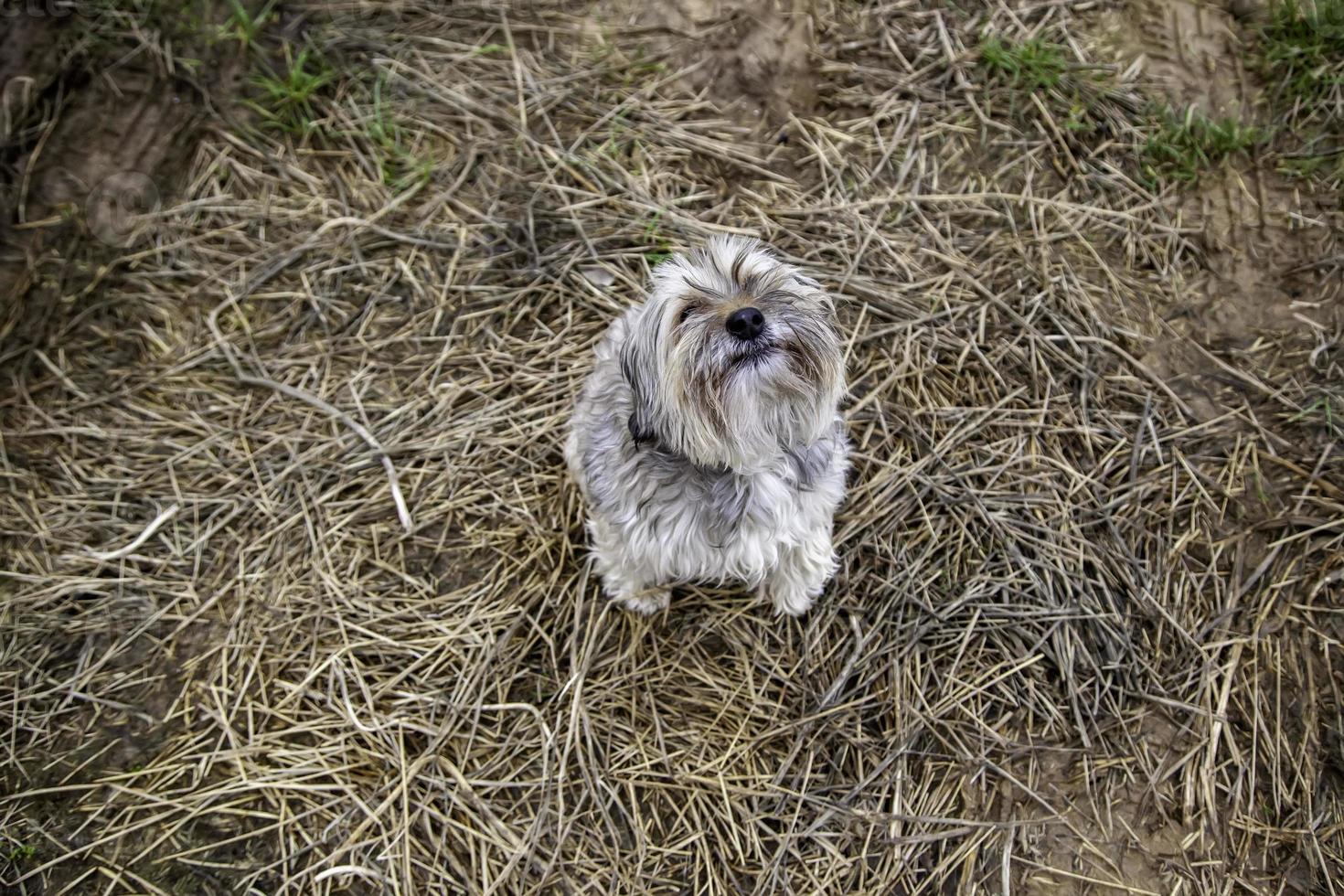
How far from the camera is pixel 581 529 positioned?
4246 mm

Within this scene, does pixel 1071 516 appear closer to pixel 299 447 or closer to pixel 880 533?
pixel 880 533

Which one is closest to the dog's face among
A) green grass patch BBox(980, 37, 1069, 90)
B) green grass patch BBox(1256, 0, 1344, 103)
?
green grass patch BBox(980, 37, 1069, 90)

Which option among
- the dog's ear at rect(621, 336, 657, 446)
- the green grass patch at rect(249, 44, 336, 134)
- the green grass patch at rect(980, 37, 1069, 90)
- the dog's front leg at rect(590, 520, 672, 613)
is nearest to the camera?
the dog's ear at rect(621, 336, 657, 446)

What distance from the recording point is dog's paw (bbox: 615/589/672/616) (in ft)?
13.1

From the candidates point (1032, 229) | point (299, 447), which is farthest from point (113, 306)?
point (1032, 229)

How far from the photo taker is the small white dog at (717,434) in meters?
2.91

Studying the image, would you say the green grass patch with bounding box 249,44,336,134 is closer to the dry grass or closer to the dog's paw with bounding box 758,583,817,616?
the dry grass

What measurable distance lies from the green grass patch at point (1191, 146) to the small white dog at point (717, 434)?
2.75 m

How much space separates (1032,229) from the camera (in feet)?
15.3

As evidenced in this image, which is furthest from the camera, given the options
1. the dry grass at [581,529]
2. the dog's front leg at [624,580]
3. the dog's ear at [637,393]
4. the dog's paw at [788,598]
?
the dog's paw at [788,598]

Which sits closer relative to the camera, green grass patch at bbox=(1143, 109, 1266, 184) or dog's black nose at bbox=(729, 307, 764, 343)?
dog's black nose at bbox=(729, 307, 764, 343)

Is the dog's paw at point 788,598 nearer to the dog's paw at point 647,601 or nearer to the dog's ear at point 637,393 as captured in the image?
the dog's paw at point 647,601

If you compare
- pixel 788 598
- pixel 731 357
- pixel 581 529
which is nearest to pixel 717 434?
pixel 731 357

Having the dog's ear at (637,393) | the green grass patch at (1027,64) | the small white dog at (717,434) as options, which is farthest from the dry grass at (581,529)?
the dog's ear at (637,393)
